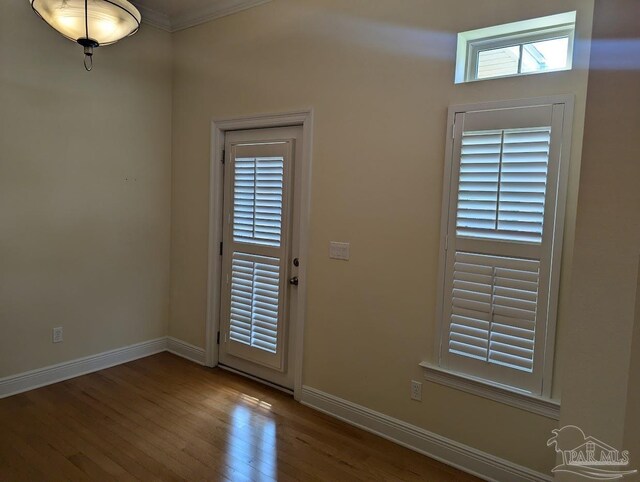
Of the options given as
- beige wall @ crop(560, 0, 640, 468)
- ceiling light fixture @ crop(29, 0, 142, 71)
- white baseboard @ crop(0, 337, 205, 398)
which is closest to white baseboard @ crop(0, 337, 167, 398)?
white baseboard @ crop(0, 337, 205, 398)

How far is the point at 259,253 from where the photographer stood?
341 cm

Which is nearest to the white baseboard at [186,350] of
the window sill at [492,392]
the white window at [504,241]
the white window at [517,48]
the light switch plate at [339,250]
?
the light switch plate at [339,250]

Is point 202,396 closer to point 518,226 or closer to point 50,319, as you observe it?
point 50,319

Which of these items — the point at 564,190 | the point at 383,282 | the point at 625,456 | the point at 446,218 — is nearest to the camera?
the point at 625,456

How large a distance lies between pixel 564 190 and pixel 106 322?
360cm

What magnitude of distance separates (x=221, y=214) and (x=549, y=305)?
104 inches

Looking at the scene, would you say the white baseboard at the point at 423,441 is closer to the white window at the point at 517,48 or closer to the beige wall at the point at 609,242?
the beige wall at the point at 609,242

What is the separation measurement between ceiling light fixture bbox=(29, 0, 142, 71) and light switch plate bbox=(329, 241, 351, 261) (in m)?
1.75

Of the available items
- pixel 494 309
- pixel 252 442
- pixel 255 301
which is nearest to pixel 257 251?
pixel 255 301

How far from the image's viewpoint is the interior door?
3230 millimetres

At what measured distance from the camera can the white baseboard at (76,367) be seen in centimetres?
307

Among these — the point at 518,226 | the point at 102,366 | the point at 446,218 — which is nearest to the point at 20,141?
the point at 102,366

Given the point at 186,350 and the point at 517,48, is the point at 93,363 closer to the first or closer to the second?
the point at 186,350

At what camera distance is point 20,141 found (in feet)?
9.74
